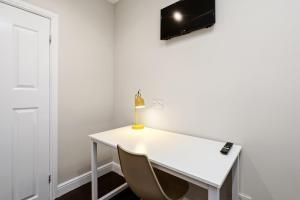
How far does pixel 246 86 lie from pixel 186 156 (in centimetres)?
73

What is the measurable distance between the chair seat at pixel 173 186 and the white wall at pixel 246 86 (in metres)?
0.47

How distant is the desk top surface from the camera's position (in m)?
0.82

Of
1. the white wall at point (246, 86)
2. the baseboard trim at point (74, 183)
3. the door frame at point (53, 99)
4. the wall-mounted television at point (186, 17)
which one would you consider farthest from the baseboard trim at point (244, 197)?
the door frame at point (53, 99)

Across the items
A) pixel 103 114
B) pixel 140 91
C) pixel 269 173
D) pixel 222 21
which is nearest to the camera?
pixel 269 173

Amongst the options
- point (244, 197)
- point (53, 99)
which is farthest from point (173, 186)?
point (53, 99)

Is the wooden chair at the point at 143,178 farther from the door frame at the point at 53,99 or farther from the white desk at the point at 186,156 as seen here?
the door frame at the point at 53,99

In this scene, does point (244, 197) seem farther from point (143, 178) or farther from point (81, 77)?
point (81, 77)

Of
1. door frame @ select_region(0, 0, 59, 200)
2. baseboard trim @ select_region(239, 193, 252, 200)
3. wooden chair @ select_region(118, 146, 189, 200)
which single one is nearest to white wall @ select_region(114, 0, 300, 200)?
baseboard trim @ select_region(239, 193, 252, 200)

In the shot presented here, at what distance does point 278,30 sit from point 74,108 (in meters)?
2.06

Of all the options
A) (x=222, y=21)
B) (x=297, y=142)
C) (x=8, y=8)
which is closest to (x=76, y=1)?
(x=8, y=8)

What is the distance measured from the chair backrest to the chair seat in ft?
0.68

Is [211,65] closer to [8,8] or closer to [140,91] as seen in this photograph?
[140,91]

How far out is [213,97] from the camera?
1360 mm

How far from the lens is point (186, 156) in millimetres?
1026
